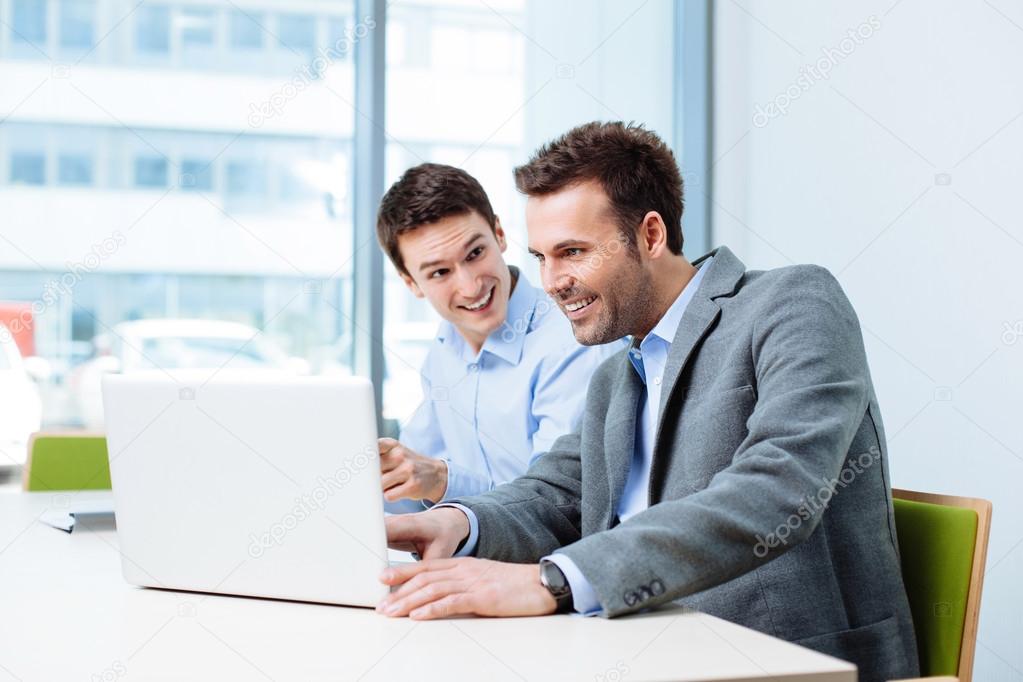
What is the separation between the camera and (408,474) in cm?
171

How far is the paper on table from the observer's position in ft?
6.17

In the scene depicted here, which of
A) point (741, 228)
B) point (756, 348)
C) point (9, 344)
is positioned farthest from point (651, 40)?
point (756, 348)

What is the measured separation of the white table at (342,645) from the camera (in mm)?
871

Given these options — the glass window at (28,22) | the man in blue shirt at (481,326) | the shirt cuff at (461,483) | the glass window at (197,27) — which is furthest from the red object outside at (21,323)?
the shirt cuff at (461,483)

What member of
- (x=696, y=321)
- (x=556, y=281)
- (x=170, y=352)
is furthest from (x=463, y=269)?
(x=170, y=352)

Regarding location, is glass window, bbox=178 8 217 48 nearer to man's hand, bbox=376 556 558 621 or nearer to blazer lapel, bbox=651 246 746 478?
blazer lapel, bbox=651 246 746 478

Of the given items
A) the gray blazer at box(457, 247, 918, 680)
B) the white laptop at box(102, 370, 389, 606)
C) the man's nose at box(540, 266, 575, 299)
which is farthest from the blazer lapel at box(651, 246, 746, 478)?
the white laptop at box(102, 370, 389, 606)

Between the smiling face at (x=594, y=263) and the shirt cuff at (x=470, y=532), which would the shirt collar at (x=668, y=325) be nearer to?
the smiling face at (x=594, y=263)

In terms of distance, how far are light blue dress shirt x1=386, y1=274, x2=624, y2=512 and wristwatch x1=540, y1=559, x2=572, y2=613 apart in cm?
103

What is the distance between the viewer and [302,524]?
109cm

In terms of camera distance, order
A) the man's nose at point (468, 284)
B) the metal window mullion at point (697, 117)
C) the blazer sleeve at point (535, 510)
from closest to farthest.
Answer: the blazer sleeve at point (535, 510), the man's nose at point (468, 284), the metal window mullion at point (697, 117)

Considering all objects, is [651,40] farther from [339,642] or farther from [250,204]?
[339,642]

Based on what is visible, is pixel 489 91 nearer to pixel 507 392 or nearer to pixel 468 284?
pixel 468 284

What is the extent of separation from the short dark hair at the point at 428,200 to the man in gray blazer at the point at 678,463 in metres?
0.69
